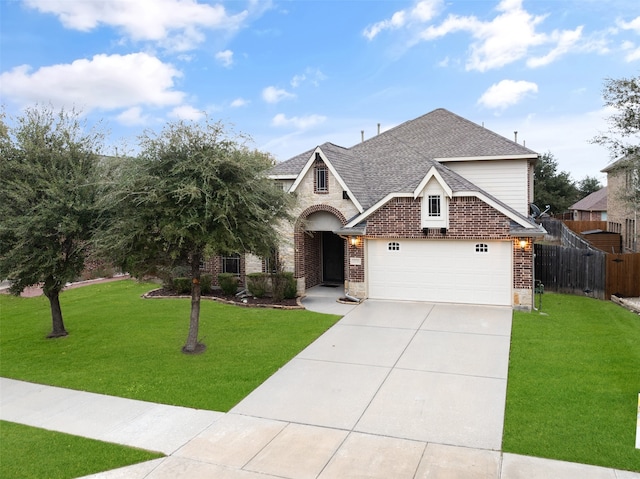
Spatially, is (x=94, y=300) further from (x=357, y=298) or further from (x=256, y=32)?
(x=256, y=32)

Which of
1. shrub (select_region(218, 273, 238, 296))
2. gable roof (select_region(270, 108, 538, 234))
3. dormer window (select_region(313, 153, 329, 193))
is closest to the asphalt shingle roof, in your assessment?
gable roof (select_region(270, 108, 538, 234))

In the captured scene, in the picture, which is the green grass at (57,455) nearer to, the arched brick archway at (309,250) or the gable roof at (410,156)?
the arched brick archway at (309,250)

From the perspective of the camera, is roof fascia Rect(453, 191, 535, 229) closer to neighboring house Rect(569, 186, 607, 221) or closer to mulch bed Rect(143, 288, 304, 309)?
mulch bed Rect(143, 288, 304, 309)

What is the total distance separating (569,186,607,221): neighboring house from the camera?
45156 mm

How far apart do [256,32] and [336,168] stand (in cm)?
652

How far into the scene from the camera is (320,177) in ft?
55.9

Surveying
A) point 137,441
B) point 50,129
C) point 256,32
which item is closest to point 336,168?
point 256,32

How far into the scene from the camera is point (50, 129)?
11117mm

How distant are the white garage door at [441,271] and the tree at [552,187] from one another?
4115 centimetres

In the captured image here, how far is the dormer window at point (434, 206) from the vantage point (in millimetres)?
15219

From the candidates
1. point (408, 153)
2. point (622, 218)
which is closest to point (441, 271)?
point (408, 153)

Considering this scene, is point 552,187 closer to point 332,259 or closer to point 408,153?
point 408,153

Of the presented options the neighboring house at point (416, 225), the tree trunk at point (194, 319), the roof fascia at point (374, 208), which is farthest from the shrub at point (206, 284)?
the tree trunk at point (194, 319)

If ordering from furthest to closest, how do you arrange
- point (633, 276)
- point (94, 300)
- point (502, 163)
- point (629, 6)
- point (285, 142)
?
point (285, 142)
point (502, 163)
point (94, 300)
point (633, 276)
point (629, 6)
